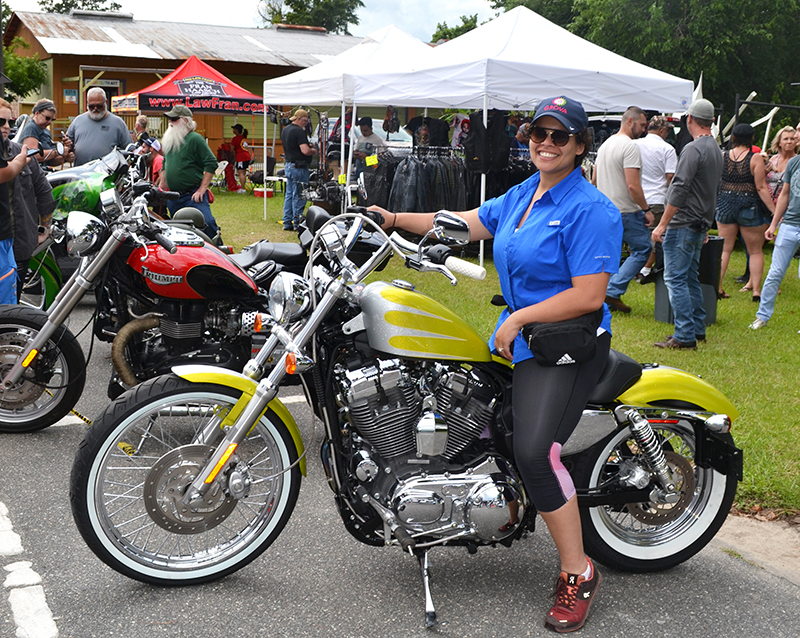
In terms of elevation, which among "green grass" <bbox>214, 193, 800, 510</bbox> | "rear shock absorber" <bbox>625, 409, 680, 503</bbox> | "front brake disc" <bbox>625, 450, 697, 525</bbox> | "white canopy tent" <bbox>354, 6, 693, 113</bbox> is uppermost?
"white canopy tent" <bbox>354, 6, 693, 113</bbox>

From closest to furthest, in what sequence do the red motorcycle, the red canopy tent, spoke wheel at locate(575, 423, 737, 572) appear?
1. spoke wheel at locate(575, 423, 737, 572)
2. the red motorcycle
3. the red canopy tent

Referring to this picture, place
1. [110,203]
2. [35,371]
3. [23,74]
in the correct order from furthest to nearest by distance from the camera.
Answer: [23,74], [35,371], [110,203]

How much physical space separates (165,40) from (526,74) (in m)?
29.6

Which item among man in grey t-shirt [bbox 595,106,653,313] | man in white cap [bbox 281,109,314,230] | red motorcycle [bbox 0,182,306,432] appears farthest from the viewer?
man in white cap [bbox 281,109,314,230]

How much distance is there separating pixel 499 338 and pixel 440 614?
3.55 ft

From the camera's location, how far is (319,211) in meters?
3.25

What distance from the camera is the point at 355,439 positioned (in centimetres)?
311

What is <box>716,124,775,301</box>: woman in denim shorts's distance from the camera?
29.8ft

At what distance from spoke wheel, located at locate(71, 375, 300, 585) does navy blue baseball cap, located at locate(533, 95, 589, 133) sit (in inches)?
59.4

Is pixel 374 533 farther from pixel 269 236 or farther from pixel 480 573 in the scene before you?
pixel 269 236

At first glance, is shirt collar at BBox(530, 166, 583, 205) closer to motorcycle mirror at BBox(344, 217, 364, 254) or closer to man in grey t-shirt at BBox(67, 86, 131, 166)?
motorcycle mirror at BBox(344, 217, 364, 254)

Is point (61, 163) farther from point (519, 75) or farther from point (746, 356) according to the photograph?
point (746, 356)

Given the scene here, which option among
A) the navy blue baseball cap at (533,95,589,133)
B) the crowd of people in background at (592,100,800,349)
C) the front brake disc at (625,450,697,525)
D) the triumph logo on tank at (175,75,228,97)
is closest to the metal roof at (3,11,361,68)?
the triumph logo on tank at (175,75,228,97)

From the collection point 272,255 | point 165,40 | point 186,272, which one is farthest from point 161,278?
point 165,40
